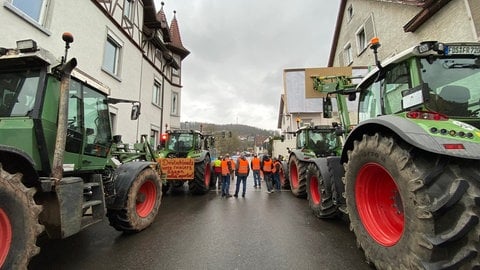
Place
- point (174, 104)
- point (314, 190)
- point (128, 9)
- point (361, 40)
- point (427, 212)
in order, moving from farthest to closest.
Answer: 1. point (174, 104)
2. point (361, 40)
3. point (128, 9)
4. point (314, 190)
5. point (427, 212)

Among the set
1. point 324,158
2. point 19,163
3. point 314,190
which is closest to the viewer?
point 19,163

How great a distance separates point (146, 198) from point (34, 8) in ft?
19.1

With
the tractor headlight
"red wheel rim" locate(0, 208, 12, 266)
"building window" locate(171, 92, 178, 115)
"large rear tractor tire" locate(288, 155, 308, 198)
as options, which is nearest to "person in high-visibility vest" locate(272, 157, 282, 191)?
"large rear tractor tire" locate(288, 155, 308, 198)

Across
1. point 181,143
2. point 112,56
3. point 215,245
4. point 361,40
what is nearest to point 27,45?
point 215,245

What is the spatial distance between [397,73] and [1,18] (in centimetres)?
763

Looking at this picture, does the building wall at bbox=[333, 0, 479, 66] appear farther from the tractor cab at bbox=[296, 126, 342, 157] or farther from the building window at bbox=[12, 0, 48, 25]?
the building window at bbox=[12, 0, 48, 25]

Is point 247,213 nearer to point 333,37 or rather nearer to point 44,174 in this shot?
point 44,174

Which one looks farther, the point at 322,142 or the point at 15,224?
the point at 322,142

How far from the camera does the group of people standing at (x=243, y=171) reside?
907 cm

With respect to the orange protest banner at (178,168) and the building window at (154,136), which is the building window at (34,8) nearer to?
the orange protest banner at (178,168)

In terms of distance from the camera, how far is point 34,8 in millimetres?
6449

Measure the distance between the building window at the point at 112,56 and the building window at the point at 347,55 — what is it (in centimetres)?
1352

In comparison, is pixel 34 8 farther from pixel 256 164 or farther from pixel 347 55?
pixel 347 55

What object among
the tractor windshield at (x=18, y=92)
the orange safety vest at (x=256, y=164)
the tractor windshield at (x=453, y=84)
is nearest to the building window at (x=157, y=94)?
the orange safety vest at (x=256, y=164)
